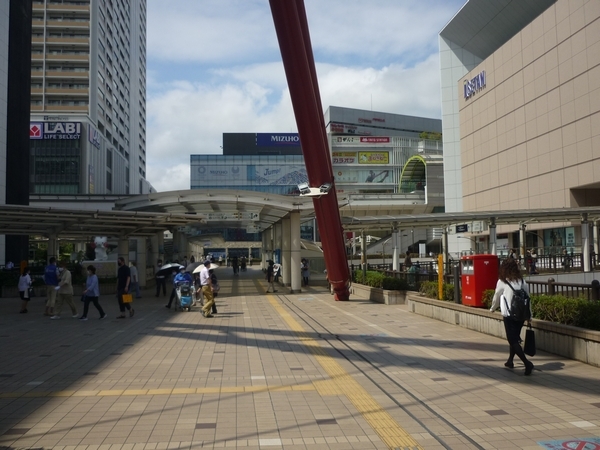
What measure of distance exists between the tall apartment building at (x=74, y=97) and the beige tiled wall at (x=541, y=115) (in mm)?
45939

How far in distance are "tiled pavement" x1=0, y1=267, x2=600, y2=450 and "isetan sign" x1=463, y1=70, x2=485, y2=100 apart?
47.9 metres

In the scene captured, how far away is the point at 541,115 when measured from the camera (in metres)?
46.8

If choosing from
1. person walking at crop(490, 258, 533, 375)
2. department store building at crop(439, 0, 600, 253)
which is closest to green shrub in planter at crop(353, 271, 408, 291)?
person walking at crop(490, 258, 533, 375)

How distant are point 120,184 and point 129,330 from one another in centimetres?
8553

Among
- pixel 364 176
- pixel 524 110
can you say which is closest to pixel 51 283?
pixel 524 110

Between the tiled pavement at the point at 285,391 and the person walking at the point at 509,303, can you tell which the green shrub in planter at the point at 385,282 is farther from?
the person walking at the point at 509,303

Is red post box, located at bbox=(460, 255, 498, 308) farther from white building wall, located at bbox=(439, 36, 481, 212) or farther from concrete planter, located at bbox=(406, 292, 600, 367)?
white building wall, located at bbox=(439, 36, 481, 212)

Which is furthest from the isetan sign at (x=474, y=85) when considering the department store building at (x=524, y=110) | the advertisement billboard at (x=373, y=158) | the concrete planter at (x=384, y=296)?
the concrete planter at (x=384, y=296)

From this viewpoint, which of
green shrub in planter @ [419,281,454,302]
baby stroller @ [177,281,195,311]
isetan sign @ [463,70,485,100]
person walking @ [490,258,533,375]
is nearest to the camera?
person walking @ [490,258,533,375]

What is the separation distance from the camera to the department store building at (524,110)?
136ft

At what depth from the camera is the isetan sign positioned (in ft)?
187

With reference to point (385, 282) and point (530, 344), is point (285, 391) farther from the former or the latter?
point (385, 282)

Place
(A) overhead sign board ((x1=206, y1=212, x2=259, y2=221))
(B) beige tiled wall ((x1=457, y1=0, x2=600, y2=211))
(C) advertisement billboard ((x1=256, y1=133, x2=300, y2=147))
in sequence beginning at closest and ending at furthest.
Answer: (A) overhead sign board ((x1=206, y1=212, x2=259, y2=221)), (B) beige tiled wall ((x1=457, y1=0, x2=600, y2=211)), (C) advertisement billboard ((x1=256, y1=133, x2=300, y2=147))

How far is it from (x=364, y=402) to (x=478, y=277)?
23.1 ft
